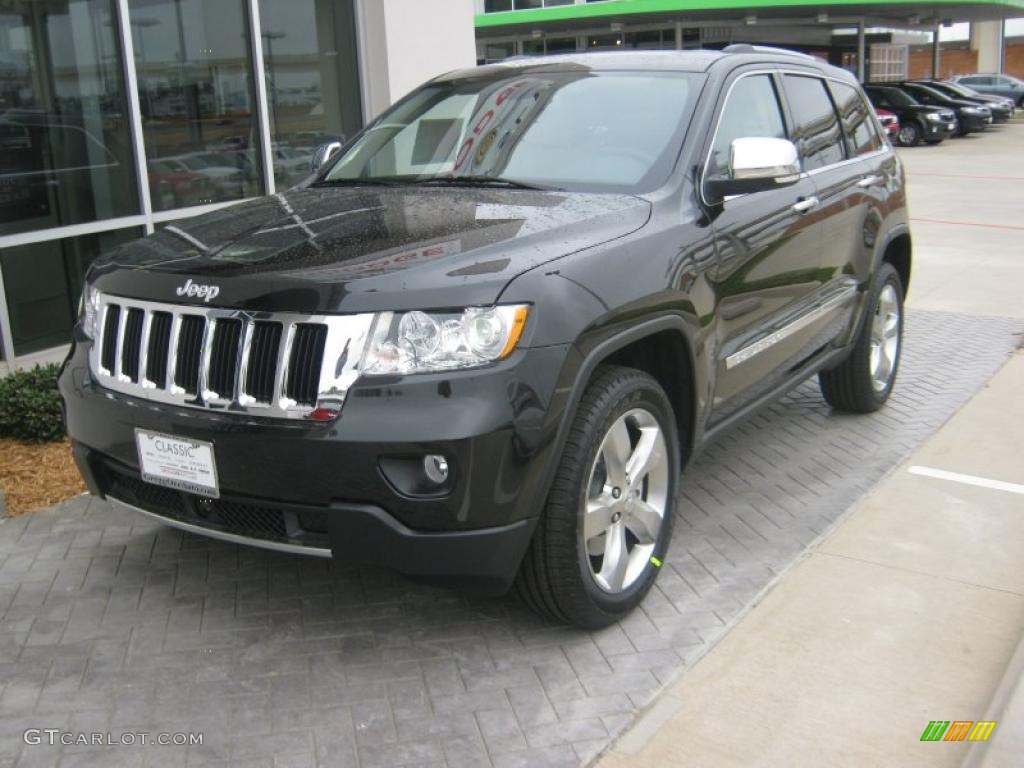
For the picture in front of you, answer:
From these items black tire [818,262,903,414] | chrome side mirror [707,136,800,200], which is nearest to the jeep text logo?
chrome side mirror [707,136,800,200]

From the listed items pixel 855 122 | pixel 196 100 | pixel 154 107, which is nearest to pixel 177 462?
pixel 855 122

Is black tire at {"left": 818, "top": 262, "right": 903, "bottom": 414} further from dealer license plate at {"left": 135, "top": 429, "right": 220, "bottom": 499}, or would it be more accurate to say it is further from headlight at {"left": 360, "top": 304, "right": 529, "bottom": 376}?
dealer license plate at {"left": 135, "top": 429, "right": 220, "bottom": 499}

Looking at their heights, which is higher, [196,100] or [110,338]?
[196,100]

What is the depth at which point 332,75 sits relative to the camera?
28.6 feet

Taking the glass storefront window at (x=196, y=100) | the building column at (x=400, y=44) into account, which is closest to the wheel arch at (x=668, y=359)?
the glass storefront window at (x=196, y=100)

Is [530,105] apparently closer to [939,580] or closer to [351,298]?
[351,298]

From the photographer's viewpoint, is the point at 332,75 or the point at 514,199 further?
the point at 332,75

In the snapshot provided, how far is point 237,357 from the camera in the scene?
3.17 metres

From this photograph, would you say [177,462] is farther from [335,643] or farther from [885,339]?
[885,339]

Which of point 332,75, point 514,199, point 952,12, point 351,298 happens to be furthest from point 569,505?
point 952,12

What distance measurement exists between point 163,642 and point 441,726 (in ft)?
3.58

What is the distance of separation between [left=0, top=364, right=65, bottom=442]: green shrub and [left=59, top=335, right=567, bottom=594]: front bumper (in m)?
2.62

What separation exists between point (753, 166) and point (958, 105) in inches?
1190

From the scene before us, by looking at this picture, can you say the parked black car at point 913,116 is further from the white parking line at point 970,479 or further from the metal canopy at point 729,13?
the white parking line at point 970,479
